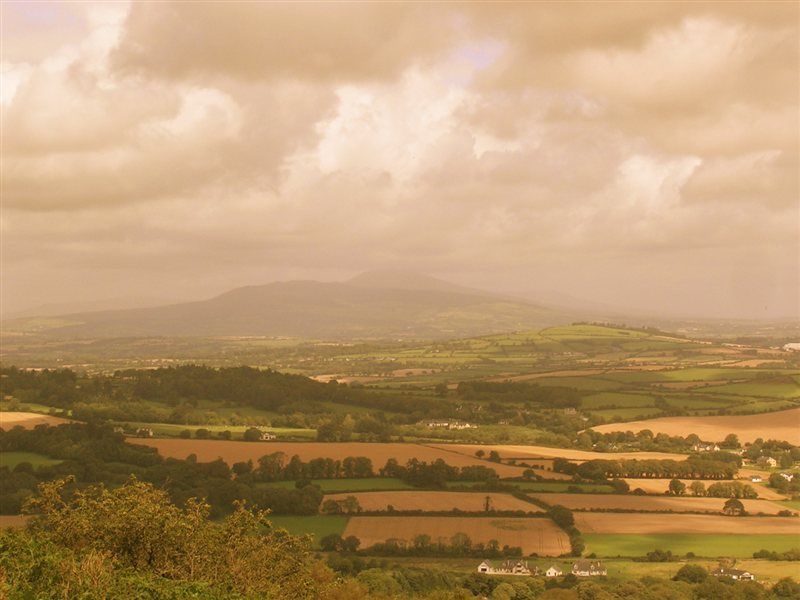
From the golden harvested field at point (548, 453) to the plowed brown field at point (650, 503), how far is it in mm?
13558

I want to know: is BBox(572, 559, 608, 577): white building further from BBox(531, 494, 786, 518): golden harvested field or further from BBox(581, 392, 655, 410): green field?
BBox(581, 392, 655, 410): green field

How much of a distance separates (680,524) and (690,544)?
453 centimetres

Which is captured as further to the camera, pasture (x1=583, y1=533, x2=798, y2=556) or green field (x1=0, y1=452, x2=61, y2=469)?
green field (x1=0, y1=452, x2=61, y2=469)

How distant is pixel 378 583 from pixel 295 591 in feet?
44.3

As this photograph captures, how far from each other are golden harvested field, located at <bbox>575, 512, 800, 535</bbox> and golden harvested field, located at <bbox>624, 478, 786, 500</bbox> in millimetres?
7087

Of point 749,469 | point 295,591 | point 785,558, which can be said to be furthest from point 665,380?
point 295,591

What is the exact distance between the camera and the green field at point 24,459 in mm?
66375

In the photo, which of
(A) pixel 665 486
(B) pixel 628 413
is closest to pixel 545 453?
(A) pixel 665 486

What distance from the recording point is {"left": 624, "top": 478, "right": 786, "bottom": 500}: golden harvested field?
6469 centimetres

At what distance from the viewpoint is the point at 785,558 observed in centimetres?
4816

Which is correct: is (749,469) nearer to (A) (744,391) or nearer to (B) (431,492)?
(B) (431,492)

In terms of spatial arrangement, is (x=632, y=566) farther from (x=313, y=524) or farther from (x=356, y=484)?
(x=356, y=484)

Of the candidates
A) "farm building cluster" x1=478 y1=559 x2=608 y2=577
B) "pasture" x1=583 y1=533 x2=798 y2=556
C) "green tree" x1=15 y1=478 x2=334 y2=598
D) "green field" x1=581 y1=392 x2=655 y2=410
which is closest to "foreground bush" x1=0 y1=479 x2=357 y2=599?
"green tree" x1=15 y1=478 x2=334 y2=598

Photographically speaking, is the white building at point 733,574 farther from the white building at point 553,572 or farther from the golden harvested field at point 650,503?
the golden harvested field at point 650,503
